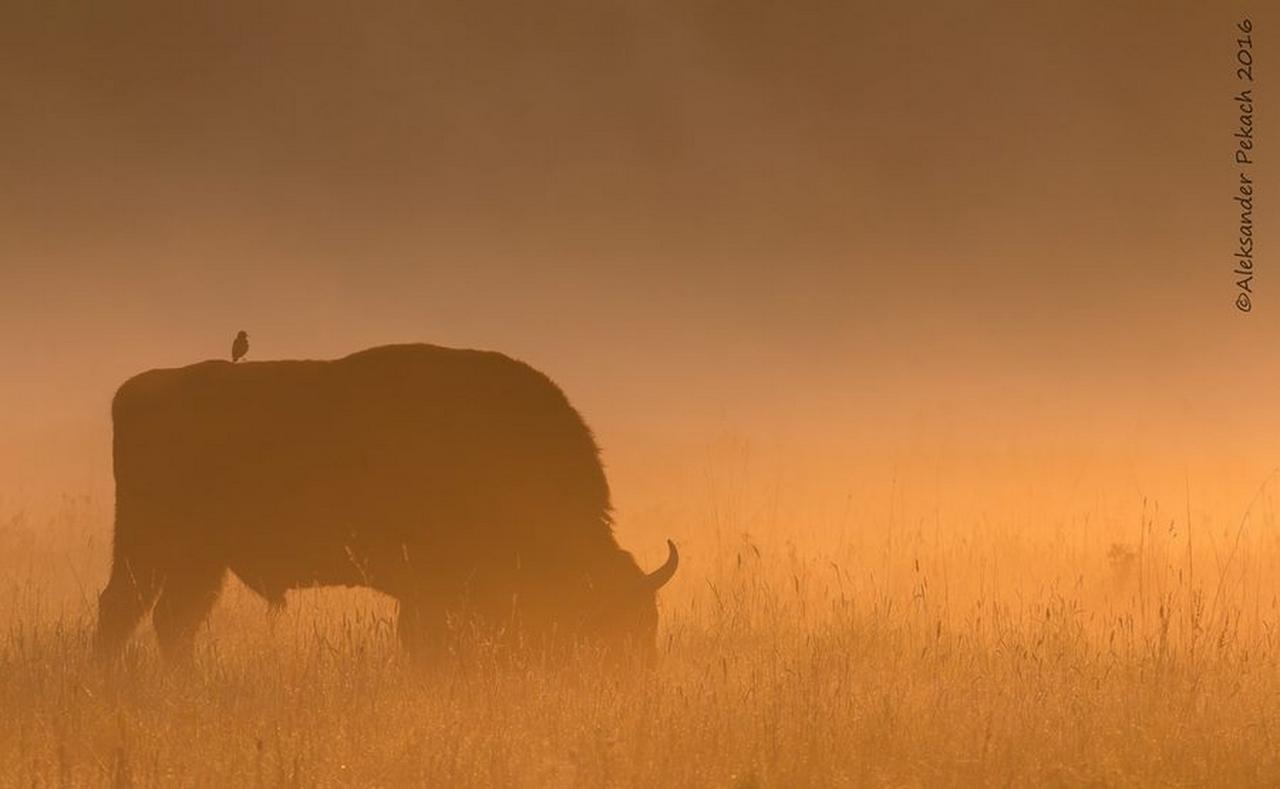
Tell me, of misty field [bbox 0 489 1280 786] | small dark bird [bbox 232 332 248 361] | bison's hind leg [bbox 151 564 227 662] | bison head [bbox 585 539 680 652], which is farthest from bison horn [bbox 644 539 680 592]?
small dark bird [bbox 232 332 248 361]

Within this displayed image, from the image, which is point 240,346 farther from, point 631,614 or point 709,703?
point 709,703

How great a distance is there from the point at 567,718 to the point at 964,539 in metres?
7.75

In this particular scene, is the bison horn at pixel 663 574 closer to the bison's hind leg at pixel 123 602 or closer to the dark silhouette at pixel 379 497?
the dark silhouette at pixel 379 497

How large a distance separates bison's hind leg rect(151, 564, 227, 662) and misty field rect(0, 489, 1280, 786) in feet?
0.65

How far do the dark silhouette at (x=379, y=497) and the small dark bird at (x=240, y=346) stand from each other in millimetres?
210

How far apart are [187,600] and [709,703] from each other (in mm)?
5556

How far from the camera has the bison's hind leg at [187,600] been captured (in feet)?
35.4

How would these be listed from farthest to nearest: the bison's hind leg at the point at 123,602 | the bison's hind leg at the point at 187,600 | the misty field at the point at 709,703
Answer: the bison's hind leg at the point at 187,600, the bison's hind leg at the point at 123,602, the misty field at the point at 709,703

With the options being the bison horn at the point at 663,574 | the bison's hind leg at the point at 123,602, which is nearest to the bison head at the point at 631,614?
the bison horn at the point at 663,574

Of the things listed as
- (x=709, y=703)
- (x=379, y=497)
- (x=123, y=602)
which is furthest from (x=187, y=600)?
→ (x=709, y=703)

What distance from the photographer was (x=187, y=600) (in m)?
11.0

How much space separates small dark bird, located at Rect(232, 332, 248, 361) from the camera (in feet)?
39.0

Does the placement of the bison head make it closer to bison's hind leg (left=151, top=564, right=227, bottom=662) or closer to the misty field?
the misty field

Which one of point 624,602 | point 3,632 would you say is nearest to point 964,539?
point 624,602
